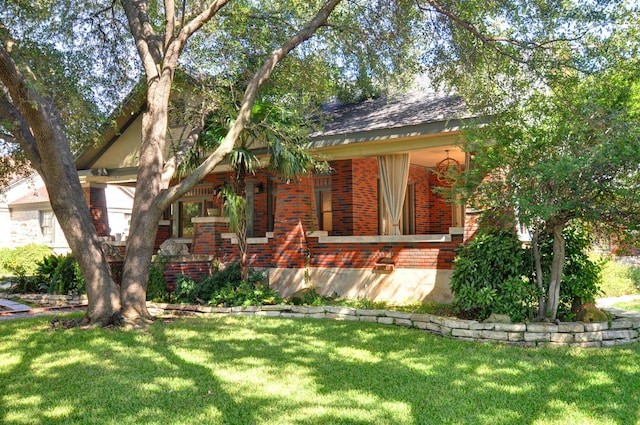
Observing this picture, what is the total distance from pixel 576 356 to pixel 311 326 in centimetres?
411

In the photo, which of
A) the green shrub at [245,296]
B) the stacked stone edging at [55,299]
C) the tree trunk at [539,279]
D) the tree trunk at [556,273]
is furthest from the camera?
the stacked stone edging at [55,299]

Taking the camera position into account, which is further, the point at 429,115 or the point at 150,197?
the point at 429,115

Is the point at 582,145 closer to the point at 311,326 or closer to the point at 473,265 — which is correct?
the point at 473,265

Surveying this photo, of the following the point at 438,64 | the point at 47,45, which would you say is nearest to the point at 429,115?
the point at 438,64

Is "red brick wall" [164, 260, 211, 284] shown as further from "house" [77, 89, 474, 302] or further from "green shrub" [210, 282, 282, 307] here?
"green shrub" [210, 282, 282, 307]

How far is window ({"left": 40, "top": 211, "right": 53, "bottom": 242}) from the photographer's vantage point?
26297 mm

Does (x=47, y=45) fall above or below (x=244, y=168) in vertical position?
above

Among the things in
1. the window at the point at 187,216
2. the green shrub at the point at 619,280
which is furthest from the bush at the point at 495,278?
the window at the point at 187,216

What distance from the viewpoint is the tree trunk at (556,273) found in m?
7.83

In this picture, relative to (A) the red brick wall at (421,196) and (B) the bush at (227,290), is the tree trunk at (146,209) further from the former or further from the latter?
(A) the red brick wall at (421,196)

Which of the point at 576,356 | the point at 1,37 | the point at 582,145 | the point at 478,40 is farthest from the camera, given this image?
the point at 478,40

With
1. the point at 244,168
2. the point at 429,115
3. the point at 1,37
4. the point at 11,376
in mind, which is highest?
the point at 1,37

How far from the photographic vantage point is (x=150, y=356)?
7.02 metres

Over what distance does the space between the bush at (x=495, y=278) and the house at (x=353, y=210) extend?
4.95 ft
